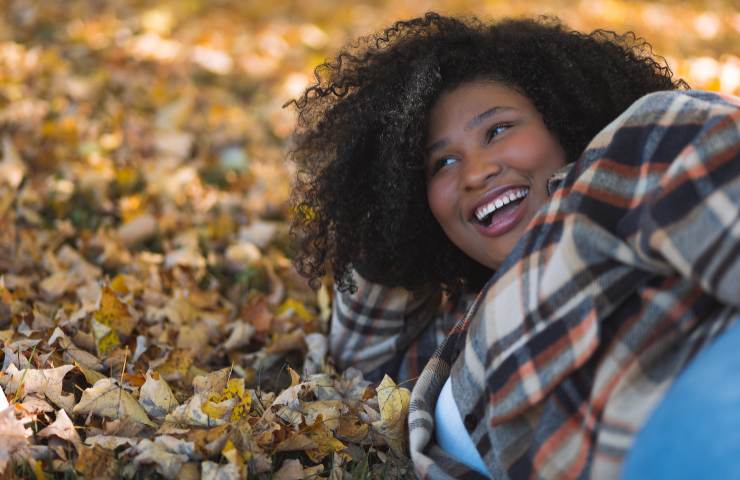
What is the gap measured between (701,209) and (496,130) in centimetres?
79

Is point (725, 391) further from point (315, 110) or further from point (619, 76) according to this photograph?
point (315, 110)

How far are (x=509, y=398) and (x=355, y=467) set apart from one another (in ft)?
1.53

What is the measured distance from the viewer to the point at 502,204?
7.47ft

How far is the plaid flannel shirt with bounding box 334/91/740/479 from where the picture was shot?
64.3 inches

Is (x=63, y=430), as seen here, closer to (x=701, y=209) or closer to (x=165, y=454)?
(x=165, y=454)

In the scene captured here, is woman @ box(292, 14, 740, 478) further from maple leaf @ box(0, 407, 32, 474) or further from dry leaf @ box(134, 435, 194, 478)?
maple leaf @ box(0, 407, 32, 474)

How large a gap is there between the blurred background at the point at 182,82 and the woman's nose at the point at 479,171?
2.92 ft

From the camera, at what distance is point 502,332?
73.3 inches

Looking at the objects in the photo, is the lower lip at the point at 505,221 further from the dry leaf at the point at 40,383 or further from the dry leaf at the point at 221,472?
the dry leaf at the point at 40,383

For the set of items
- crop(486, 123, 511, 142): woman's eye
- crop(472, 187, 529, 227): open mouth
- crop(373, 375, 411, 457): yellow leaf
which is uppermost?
crop(486, 123, 511, 142): woman's eye

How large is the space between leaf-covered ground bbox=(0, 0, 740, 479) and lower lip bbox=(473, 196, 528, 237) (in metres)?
0.43

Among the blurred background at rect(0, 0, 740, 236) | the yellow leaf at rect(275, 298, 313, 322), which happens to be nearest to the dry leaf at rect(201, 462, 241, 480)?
the yellow leaf at rect(275, 298, 313, 322)

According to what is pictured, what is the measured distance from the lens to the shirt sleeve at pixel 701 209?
1.57 m

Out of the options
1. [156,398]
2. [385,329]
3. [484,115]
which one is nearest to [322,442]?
[156,398]
